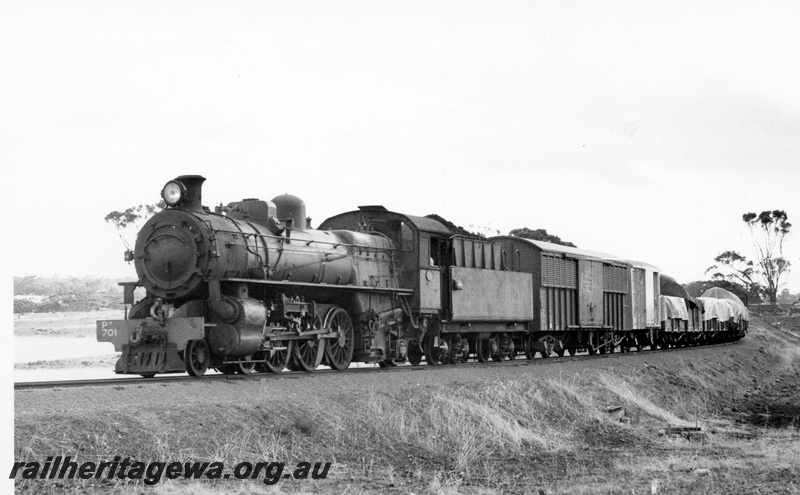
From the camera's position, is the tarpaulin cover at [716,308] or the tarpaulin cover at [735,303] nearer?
the tarpaulin cover at [716,308]

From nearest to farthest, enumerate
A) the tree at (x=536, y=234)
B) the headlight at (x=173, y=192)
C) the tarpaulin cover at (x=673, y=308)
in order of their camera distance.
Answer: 1. the headlight at (x=173, y=192)
2. the tarpaulin cover at (x=673, y=308)
3. the tree at (x=536, y=234)

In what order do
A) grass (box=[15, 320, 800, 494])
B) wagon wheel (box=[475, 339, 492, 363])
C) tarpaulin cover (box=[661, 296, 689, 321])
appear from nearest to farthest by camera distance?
grass (box=[15, 320, 800, 494]) < wagon wheel (box=[475, 339, 492, 363]) < tarpaulin cover (box=[661, 296, 689, 321])

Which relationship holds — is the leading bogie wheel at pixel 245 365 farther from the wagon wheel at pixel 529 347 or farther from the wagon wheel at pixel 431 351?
the wagon wheel at pixel 529 347

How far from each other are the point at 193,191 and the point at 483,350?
1208cm

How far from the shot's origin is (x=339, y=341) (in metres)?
20.3

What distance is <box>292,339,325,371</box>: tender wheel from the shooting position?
19.2 m

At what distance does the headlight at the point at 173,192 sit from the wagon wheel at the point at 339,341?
423cm

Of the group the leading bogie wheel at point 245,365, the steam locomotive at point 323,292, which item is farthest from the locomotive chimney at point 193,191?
the leading bogie wheel at point 245,365

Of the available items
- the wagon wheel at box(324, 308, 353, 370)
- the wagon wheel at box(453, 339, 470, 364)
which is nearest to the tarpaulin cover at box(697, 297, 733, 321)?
the wagon wheel at box(453, 339, 470, 364)

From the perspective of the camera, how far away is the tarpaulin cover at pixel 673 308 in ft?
138

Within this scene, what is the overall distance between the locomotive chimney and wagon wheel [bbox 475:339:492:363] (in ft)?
37.3

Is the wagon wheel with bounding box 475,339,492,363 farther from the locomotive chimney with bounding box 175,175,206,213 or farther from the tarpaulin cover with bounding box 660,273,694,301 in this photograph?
the tarpaulin cover with bounding box 660,273,694,301

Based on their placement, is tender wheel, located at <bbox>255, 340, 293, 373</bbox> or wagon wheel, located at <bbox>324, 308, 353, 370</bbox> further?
wagon wheel, located at <bbox>324, 308, 353, 370</bbox>

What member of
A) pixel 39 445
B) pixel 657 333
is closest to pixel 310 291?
pixel 39 445
